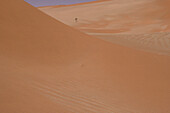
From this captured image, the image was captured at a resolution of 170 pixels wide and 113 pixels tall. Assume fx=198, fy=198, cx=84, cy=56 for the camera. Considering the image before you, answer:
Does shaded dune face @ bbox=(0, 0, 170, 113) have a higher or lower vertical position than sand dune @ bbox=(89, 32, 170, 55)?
lower

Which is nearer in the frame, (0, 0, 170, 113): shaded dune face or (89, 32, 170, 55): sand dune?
(0, 0, 170, 113): shaded dune face

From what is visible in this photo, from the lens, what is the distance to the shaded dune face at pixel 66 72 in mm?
2615

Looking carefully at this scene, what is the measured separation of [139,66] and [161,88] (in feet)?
3.53

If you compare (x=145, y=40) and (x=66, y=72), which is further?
(x=145, y=40)

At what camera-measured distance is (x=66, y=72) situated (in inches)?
166

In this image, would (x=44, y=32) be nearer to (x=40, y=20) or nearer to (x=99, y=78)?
(x=40, y=20)

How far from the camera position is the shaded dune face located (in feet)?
8.58

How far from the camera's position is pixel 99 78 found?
A: 4.18 m

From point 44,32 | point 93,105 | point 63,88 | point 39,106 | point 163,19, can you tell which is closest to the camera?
point 39,106

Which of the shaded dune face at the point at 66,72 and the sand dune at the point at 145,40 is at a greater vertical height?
the sand dune at the point at 145,40

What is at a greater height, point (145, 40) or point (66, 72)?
point (145, 40)

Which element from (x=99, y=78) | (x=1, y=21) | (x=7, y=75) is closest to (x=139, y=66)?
(x=99, y=78)

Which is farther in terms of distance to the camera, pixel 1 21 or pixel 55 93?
pixel 1 21

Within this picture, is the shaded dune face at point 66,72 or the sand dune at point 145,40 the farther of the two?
the sand dune at point 145,40
